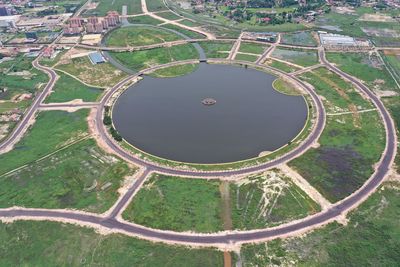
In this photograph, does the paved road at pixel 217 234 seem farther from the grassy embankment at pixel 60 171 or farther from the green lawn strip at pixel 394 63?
the green lawn strip at pixel 394 63

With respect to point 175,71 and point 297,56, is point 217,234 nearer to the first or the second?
point 175,71

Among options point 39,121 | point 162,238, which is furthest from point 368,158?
point 39,121

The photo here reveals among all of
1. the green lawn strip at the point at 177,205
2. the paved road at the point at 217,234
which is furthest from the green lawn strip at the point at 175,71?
the paved road at the point at 217,234

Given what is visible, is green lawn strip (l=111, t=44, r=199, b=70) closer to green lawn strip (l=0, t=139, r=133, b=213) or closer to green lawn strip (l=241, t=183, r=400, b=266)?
green lawn strip (l=0, t=139, r=133, b=213)

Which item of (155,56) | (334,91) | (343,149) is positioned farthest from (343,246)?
(155,56)

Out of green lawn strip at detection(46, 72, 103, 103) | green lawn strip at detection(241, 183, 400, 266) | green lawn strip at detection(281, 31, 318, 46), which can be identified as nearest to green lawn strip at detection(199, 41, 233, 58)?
green lawn strip at detection(281, 31, 318, 46)
